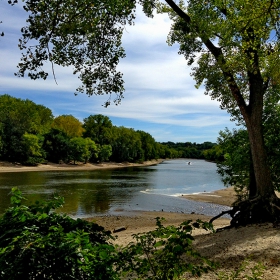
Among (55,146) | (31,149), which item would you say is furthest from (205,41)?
(55,146)

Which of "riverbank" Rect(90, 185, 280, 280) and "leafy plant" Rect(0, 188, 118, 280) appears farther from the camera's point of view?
"riverbank" Rect(90, 185, 280, 280)

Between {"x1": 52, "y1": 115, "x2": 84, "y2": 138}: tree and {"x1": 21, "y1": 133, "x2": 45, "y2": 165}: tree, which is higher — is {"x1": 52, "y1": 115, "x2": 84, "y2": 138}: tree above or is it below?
above

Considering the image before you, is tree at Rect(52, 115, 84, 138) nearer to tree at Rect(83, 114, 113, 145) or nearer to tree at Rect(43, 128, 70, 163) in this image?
tree at Rect(83, 114, 113, 145)

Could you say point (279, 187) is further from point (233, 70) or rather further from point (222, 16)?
point (222, 16)

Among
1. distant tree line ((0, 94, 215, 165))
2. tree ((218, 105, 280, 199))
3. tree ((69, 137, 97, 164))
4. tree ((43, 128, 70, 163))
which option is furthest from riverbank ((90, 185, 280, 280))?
tree ((69, 137, 97, 164))

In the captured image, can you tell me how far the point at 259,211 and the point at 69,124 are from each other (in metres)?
89.8

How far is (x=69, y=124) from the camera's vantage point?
95.9m

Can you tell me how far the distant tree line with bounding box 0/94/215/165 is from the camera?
2544 inches

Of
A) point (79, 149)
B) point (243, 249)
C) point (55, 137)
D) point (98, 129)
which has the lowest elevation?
point (243, 249)

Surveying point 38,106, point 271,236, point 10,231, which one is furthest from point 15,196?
point 38,106

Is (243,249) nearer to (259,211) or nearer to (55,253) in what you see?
(259,211)

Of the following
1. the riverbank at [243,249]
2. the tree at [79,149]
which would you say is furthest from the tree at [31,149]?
the riverbank at [243,249]

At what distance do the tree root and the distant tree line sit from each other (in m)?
56.8

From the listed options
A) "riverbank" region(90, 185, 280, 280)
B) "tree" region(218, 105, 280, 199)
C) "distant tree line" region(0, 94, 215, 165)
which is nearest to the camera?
"riverbank" region(90, 185, 280, 280)
